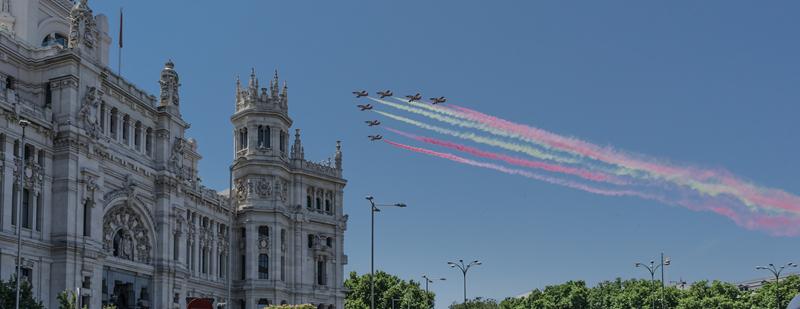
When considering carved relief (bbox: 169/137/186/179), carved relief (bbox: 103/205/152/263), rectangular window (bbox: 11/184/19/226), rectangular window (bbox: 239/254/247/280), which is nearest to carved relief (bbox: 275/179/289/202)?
rectangular window (bbox: 239/254/247/280)

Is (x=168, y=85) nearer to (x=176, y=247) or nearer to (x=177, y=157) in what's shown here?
(x=177, y=157)

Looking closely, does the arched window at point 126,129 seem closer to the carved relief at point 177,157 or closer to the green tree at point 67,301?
the carved relief at point 177,157

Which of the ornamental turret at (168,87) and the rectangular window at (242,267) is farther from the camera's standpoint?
the rectangular window at (242,267)

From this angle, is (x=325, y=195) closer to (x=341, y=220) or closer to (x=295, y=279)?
(x=341, y=220)

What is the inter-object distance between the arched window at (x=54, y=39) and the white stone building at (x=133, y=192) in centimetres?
19

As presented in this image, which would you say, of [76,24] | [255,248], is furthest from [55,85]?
[255,248]

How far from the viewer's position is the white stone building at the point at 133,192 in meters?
64.6

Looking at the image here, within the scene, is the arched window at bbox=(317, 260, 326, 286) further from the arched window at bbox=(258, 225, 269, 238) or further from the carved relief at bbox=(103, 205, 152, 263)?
the carved relief at bbox=(103, 205, 152, 263)

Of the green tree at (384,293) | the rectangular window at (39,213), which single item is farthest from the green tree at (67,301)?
the green tree at (384,293)

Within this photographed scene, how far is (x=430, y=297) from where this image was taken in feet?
480

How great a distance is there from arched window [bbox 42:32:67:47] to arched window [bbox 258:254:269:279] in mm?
31595

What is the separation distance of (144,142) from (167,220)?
6.89 m

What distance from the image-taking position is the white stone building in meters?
64.6

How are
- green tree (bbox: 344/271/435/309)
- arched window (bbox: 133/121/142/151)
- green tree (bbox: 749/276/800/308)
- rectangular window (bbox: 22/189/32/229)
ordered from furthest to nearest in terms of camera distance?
green tree (bbox: 344/271/435/309)
green tree (bbox: 749/276/800/308)
arched window (bbox: 133/121/142/151)
rectangular window (bbox: 22/189/32/229)
